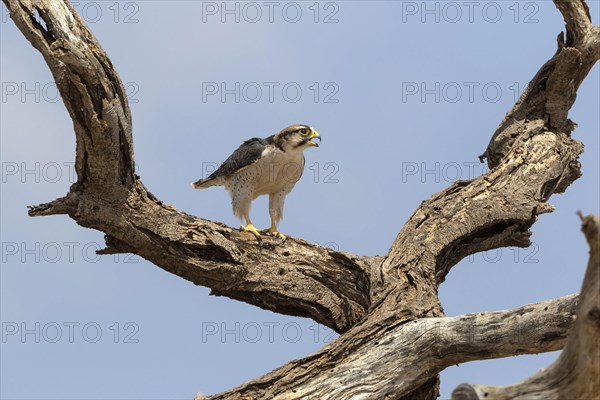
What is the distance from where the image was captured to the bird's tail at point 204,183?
12.2 m

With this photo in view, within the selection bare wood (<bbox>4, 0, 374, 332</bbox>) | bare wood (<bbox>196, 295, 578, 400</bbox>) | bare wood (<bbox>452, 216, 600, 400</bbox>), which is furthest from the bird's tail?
bare wood (<bbox>452, 216, 600, 400</bbox>)

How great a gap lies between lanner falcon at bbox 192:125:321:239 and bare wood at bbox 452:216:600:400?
635 cm

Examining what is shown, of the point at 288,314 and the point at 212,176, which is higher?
the point at 212,176

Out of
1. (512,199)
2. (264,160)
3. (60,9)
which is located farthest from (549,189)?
(60,9)

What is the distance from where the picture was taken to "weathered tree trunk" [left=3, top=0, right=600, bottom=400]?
8578 millimetres

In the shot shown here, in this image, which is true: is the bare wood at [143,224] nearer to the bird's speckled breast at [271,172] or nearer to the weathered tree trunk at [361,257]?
the weathered tree trunk at [361,257]

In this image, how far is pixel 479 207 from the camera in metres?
11.0

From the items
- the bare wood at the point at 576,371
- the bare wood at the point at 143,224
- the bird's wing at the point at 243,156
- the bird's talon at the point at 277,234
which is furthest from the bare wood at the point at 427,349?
the bird's wing at the point at 243,156

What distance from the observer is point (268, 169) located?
38.2 feet

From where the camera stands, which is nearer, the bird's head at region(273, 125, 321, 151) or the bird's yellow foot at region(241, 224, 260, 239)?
the bird's yellow foot at region(241, 224, 260, 239)

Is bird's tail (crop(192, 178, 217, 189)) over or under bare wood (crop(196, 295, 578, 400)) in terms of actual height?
over

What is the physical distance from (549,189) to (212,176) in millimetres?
4588

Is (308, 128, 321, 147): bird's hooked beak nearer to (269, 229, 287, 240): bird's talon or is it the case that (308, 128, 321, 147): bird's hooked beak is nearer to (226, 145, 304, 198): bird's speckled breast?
(226, 145, 304, 198): bird's speckled breast

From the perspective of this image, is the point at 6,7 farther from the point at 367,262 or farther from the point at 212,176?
the point at 367,262
